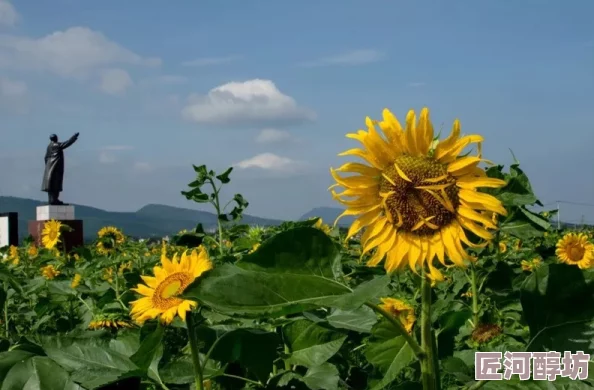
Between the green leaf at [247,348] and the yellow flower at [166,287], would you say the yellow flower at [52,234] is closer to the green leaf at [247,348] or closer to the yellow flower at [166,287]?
the yellow flower at [166,287]

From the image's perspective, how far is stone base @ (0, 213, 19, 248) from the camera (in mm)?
21500

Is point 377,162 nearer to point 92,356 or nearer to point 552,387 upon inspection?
point 552,387

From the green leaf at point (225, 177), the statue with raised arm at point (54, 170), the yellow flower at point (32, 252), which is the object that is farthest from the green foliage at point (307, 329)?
the statue with raised arm at point (54, 170)

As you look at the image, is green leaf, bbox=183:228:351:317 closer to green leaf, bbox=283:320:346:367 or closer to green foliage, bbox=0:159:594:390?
green foliage, bbox=0:159:594:390

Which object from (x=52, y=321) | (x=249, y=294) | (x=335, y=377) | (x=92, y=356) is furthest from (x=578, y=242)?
(x=249, y=294)

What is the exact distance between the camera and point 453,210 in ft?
4.41

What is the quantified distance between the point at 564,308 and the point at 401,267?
0.94ft

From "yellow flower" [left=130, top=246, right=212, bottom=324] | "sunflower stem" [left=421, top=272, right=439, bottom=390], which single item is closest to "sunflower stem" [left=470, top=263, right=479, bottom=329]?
"yellow flower" [left=130, top=246, right=212, bottom=324]

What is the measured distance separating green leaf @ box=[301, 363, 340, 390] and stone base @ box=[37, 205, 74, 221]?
20137 millimetres

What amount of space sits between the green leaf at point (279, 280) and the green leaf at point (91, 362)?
1.52 ft

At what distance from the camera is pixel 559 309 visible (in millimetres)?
1348

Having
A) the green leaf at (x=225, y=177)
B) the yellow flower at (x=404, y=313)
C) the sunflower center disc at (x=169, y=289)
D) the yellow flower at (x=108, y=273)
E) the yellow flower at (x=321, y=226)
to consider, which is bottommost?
the yellow flower at (x=108, y=273)

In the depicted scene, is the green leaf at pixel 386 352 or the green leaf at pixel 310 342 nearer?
the green leaf at pixel 386 352

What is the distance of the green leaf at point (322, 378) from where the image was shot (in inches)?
65.4
